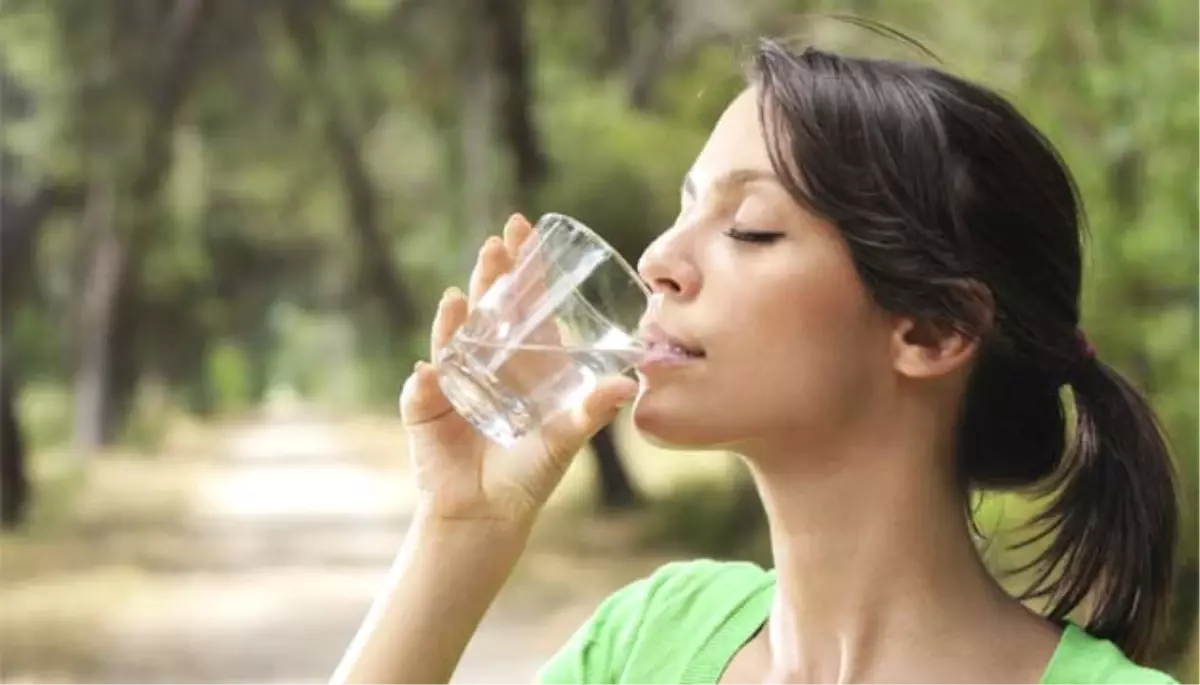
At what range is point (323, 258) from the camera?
1355 millimetres

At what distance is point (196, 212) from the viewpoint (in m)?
1.33

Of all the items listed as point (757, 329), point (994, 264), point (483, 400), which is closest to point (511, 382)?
point (483, 400)

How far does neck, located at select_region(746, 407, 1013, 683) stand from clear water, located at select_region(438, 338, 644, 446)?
0.10 meters

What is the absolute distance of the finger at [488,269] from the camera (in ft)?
2.26

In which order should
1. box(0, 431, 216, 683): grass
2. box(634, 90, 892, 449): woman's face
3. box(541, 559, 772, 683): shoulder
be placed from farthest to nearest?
box(0, 431, 216, 683): grass, box(541, 559, 772, 683): shoulder, box(634, 90, 892, 449): woman's face

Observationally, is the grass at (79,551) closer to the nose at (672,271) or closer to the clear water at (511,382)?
the clear water at (511,382)

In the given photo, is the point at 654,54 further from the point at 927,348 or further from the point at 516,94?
the point at 927,348

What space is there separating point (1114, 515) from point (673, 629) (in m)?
0.23

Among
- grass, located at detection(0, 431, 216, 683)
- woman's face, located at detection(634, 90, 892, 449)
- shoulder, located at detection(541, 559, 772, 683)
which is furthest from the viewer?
grass, located at detection(0, 431, 216, 683)

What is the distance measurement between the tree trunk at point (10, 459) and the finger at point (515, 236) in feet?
2.62

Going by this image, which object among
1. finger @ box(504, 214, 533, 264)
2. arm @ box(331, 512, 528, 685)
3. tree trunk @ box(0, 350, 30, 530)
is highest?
finger @ box(504, 214, 533, 264)

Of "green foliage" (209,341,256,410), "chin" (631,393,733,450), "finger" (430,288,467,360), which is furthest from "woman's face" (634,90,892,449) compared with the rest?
"green foliage" (209,341,256,410)

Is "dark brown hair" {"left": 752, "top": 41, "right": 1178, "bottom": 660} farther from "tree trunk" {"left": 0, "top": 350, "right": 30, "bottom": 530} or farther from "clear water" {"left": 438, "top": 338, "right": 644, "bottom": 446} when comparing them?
"tree trunk" {"left": 0, "top": 350, "right": 30, "bottom": 530}

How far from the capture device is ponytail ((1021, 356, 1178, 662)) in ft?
2.23
